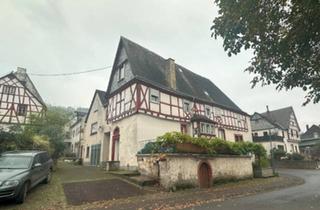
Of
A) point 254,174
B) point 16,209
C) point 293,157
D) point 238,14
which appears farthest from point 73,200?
point 293,157

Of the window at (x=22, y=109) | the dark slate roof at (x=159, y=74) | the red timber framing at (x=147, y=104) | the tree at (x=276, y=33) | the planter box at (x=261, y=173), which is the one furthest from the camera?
the window at (x=22, y=109)

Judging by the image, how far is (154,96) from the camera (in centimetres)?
1967

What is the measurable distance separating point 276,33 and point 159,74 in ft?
51.1

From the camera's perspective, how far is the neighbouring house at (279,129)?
39844 millimetres

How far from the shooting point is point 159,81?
20.8 m

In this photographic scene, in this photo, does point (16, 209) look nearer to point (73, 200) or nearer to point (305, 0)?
point (73, 200)

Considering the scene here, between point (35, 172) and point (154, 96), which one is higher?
point (154, 96)

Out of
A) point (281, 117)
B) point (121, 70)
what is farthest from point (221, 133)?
point (281, 117)

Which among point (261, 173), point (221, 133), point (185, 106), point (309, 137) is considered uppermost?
point (309, 137)

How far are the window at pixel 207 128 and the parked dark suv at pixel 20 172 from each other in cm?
1348

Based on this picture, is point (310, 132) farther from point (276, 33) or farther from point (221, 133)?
point (276, 33)

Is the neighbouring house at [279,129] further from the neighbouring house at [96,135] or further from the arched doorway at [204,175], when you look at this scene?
the arched doorway at [204,175]

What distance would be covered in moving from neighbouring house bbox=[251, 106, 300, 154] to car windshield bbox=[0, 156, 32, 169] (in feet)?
122

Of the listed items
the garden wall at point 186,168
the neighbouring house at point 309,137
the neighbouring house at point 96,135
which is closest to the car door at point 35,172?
the garden wall at point 186,168
